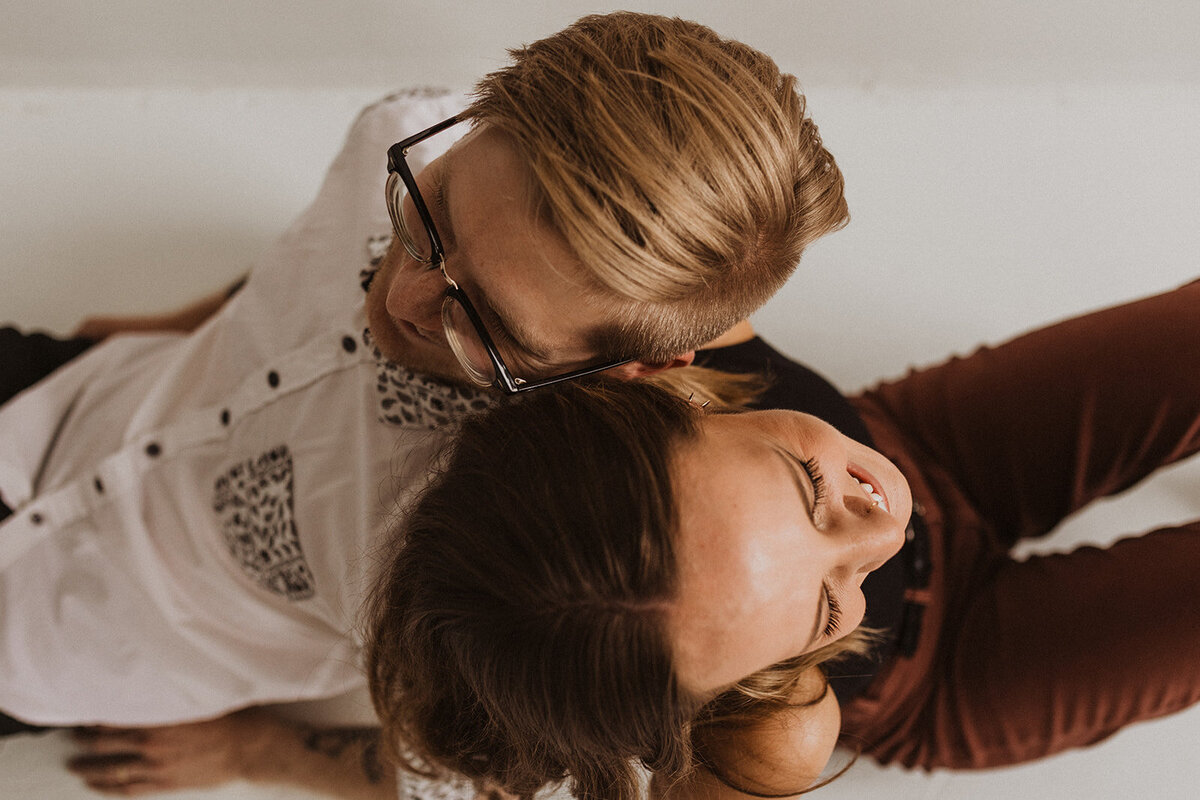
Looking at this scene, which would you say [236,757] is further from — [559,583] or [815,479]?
[815,479]

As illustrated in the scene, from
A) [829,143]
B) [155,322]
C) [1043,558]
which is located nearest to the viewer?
[1043,558]

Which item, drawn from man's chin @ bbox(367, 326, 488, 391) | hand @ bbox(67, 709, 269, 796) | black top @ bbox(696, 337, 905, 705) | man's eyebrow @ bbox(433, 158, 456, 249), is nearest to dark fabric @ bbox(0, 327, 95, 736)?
hand @ bbox(67, 709, 269, 796)

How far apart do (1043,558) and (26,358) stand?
1.38 meters

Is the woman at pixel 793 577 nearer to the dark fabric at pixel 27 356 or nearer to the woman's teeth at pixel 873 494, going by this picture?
the woman's teeth at pixel 873 494

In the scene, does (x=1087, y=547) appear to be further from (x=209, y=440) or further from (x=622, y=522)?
(x=209, y=440)

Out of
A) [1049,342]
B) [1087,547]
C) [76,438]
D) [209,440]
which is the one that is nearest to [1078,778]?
[1087,547]

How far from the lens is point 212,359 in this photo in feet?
3.37

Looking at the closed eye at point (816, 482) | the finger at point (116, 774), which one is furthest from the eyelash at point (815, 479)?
the finger at point (116, 774)

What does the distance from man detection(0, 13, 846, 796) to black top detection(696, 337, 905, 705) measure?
16cm

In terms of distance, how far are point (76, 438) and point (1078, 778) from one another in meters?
1.49

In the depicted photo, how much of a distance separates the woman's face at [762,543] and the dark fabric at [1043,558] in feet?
1.30

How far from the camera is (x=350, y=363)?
0.90 meters

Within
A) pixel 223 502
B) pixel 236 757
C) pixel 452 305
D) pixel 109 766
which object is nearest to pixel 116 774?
pixel 109 766

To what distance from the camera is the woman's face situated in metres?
0.59
